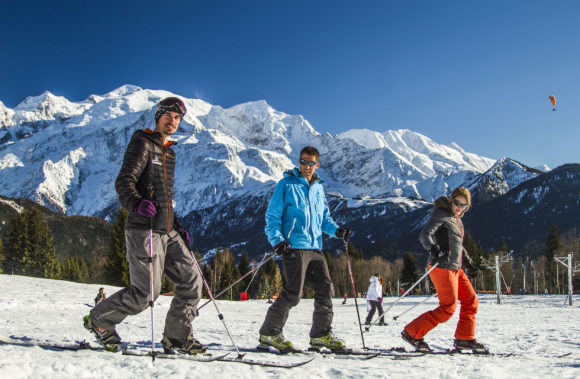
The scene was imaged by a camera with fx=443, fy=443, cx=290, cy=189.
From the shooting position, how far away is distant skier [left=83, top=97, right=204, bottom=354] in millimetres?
4086

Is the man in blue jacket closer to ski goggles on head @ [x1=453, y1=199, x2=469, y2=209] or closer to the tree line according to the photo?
ski goggles on head @ [x1=453, y1=199, x2=469, y2=209]

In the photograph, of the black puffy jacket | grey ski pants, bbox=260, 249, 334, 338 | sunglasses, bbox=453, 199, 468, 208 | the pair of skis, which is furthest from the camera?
sunglasses, bbox=453, 199, 468, 208

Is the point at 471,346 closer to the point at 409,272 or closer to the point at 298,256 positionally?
the point at 298,256

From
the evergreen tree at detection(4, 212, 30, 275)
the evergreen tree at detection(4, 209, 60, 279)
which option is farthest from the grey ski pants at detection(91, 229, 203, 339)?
the evergreen tree at detection(4, 212, 30, 275)

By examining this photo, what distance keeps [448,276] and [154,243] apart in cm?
338

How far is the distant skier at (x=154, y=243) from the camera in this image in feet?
13.4

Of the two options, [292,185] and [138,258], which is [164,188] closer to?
[138,258]

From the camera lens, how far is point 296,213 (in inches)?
199

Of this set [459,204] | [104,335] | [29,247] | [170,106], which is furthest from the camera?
[29,247]

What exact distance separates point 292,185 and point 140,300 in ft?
6.74

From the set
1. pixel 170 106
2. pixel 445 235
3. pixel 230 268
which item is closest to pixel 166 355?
pixel 170 106

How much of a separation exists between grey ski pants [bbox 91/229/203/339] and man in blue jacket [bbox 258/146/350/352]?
3.19ft

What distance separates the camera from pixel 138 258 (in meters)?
4.08

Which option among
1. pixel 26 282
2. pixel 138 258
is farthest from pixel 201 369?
pixel 26 282
